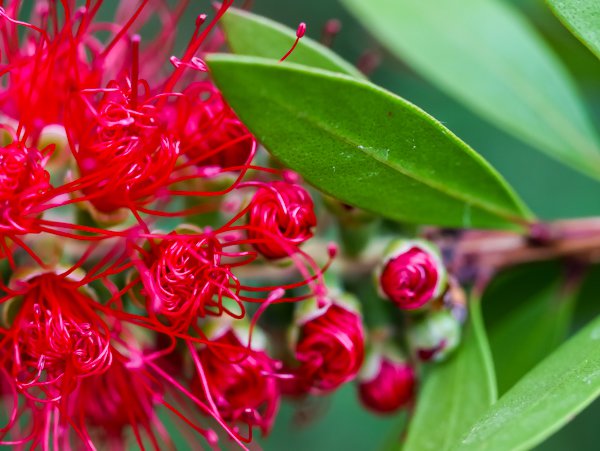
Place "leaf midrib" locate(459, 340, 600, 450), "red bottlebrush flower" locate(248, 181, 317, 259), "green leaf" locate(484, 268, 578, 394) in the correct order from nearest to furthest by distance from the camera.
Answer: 1. "leaf midrib" locate(459, 340, 600, 450)
2. "red bottlebrush flower" locate(248, 181, 317, 259)
3. "green leaf" locate(484, 268, 578, 394)

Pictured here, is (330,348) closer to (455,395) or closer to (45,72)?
(455,395)


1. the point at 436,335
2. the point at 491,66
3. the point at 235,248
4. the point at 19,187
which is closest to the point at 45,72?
the point at 19,187

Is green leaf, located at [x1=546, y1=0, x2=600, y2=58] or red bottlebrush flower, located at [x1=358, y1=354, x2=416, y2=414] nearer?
green leaf, located at [x1=546, y1=0, x2=600, y2=58]

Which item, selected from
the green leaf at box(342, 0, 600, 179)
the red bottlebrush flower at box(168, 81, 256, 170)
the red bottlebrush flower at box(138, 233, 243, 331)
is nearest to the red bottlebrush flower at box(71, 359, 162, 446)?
the red bottlebrush flower at box(138, 233, 243, 331)

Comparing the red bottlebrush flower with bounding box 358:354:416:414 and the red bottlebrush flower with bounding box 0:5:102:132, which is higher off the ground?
the red bottlebrush flower with bounding box 0:5:102:132

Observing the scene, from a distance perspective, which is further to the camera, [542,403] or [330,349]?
[330,349]

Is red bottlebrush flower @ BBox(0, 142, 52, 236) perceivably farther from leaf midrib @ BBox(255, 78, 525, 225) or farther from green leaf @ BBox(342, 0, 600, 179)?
green leaf @ BBox(342, 0, 600, 179)

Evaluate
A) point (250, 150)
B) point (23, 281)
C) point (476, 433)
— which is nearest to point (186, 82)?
point (250, 150)
